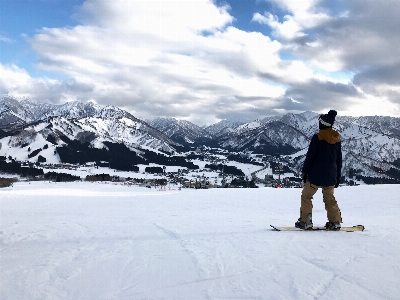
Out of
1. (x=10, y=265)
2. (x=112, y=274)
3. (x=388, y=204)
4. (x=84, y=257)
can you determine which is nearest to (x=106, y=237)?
(x=84, y=257)

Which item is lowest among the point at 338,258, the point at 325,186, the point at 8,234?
the point at 8,234

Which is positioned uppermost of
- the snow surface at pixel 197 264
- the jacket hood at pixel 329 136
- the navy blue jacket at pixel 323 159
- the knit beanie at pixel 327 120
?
the knit beanie at pixel 327 120

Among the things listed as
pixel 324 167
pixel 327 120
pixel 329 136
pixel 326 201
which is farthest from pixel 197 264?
pixel 327 120

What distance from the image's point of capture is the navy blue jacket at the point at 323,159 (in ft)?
26.1

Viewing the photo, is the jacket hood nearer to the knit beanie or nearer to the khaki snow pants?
the knit beanie

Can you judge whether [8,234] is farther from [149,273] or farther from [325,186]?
[325,186]

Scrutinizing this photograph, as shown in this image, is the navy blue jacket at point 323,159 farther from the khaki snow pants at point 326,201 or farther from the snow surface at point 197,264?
the snow surface at point 197,264

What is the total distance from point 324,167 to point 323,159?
0.67ft

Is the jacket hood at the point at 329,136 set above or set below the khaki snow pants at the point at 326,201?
above

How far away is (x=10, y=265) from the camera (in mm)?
5254

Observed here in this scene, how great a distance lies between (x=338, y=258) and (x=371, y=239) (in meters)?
1.93

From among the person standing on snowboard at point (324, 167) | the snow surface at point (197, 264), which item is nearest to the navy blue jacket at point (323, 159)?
the person standing on snowboard at point (324, 167)

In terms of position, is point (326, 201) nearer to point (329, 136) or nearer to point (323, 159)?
point (323, 159)

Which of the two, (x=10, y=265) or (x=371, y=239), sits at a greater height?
(x=371, y=239)
